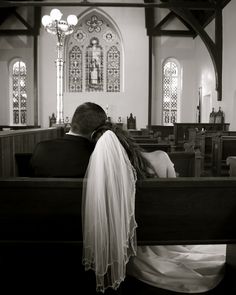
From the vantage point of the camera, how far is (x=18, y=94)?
1491 cm

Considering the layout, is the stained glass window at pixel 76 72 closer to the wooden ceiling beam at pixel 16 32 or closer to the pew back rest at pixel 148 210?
the wooden ceiling beam at pixel 16 32

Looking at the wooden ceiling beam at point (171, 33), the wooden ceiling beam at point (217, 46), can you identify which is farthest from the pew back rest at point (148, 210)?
the wooden ceiling beam at point (171, 33)

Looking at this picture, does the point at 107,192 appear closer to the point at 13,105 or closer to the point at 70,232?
the point at 70,232

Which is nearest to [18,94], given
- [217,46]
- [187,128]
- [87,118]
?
[187,128]

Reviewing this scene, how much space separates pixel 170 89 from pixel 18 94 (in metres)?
5.80

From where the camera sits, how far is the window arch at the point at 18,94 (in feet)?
48.7

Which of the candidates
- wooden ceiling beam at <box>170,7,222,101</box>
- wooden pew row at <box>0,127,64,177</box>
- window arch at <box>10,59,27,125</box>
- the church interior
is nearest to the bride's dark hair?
wooden pew row at <box>0,127,64,177</box>

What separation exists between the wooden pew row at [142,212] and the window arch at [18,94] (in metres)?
13.4

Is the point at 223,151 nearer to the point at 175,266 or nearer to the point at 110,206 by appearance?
the point at 175,266

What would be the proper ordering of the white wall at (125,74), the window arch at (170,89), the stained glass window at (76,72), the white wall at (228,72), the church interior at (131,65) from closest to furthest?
the white wall at (228,72) → the church interior at (131,65) → the white wall at (125,74) → the stained glass window at (76,72) → the window arch at (170,89)

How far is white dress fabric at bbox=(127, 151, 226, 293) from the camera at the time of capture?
2.05 metres

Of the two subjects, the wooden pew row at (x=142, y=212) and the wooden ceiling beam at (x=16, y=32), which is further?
the wooden ceiling beam at (x=16, y=32)

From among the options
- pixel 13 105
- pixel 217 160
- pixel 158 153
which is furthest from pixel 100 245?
pixel 13 105

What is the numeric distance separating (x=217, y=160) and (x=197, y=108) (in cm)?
755
